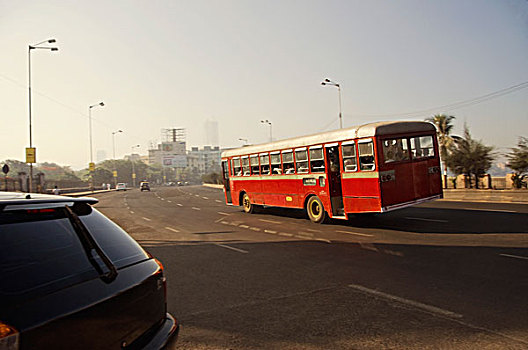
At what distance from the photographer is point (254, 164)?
1969 cm

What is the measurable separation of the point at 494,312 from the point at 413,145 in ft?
30.2

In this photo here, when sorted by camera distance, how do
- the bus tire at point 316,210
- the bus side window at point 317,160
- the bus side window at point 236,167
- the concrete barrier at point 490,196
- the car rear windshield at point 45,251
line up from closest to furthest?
the car rear windshield at point 45,251, the bus side window at point 317,160, the bus tire at point 316,210, the bus side window at point 236,167, the concrete barrier at point 490,196

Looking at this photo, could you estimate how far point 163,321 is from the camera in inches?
129

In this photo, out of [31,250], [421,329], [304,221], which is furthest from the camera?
[304,221]

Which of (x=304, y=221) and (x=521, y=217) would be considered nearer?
(x=521, y=217)

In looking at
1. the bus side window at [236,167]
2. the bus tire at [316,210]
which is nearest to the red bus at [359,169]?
the bus tire at [316,210]

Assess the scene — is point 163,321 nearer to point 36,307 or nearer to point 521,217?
point 36,307

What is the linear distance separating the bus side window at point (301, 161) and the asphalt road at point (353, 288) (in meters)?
3.57

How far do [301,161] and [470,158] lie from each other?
20241 millimetres

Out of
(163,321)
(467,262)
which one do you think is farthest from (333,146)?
(163,321)

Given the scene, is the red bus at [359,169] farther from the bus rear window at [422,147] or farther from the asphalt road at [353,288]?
the asphalt road at [353,288]

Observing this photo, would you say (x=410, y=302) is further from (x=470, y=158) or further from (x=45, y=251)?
(x=470, y=158)

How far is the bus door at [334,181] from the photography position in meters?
14.8

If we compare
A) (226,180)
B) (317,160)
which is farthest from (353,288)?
→ (226,180)
